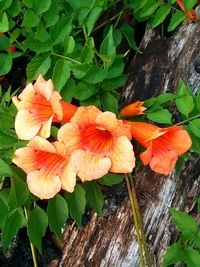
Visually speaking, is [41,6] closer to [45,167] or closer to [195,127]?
[45,167]

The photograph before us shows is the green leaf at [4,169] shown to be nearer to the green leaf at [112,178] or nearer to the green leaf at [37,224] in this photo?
the green leaf at [37,224]

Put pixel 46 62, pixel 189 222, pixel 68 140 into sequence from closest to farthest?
pixel 68 140, pixel 189 222, pixel 46 62

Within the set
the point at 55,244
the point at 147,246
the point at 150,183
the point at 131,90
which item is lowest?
the point at 55,244

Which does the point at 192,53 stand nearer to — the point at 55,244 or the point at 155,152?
the point at 155,152

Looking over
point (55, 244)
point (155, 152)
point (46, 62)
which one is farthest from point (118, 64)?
point (55, 244)

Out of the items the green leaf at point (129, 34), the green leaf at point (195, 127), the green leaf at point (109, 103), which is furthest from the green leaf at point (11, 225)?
the green leaf at point (129, 34)
